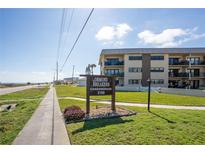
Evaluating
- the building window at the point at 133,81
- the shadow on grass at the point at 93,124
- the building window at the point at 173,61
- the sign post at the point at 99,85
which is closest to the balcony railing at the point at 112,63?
the building window at the point at 133,81

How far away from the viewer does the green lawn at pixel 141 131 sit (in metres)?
6.45

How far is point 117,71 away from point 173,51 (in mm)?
11076

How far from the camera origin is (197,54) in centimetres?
3866

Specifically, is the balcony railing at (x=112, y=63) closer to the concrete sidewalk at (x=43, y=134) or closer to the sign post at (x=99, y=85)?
the sign post at (x=99, y=85)

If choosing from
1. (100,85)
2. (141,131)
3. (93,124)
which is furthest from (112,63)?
(141,131)

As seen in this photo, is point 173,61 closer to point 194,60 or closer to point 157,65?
point 157,65

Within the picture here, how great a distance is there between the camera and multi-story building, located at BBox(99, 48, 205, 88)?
37.9 meters

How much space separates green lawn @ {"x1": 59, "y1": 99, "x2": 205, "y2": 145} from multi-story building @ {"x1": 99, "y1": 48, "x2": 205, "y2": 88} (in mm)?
29249

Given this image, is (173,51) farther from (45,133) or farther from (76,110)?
(45,133)

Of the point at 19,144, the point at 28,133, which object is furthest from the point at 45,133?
the point at 19,144

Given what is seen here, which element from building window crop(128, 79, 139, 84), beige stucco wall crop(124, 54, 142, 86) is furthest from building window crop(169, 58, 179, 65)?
building window crop(128, 79, 139, 84)

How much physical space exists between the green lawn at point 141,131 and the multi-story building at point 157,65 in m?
29.2

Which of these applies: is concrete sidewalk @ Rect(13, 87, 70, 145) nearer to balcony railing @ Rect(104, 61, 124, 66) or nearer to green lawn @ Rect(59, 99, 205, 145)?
green lawn @ Rect(59, 99, 205, 145)
